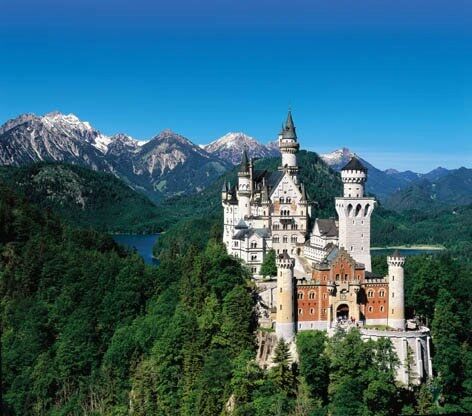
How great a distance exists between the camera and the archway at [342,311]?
56.9m

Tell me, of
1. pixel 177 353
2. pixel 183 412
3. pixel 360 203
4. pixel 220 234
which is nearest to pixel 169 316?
pixel 177 353

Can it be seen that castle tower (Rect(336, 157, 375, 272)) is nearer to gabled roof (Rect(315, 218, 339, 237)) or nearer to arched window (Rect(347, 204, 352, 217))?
arched window (Rect(347, 204, 352, 217))

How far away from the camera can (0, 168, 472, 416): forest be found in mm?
51438

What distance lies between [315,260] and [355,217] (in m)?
8.33

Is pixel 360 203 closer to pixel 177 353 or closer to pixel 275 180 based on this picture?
pixel 275 180

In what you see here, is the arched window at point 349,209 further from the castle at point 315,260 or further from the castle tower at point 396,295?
the castle tower at point 396,295

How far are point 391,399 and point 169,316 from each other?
22729mm

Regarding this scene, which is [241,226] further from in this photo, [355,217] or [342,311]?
[342,311]

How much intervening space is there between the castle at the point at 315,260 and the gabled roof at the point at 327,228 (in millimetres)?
102

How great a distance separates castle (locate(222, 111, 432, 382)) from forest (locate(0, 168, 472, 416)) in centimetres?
217

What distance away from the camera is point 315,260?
68.3 metres

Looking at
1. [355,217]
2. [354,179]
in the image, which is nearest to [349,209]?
[355,217]

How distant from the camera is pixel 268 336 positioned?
55.6m

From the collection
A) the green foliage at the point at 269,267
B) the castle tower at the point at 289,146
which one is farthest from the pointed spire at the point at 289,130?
the green foliage at the point at 269,267
